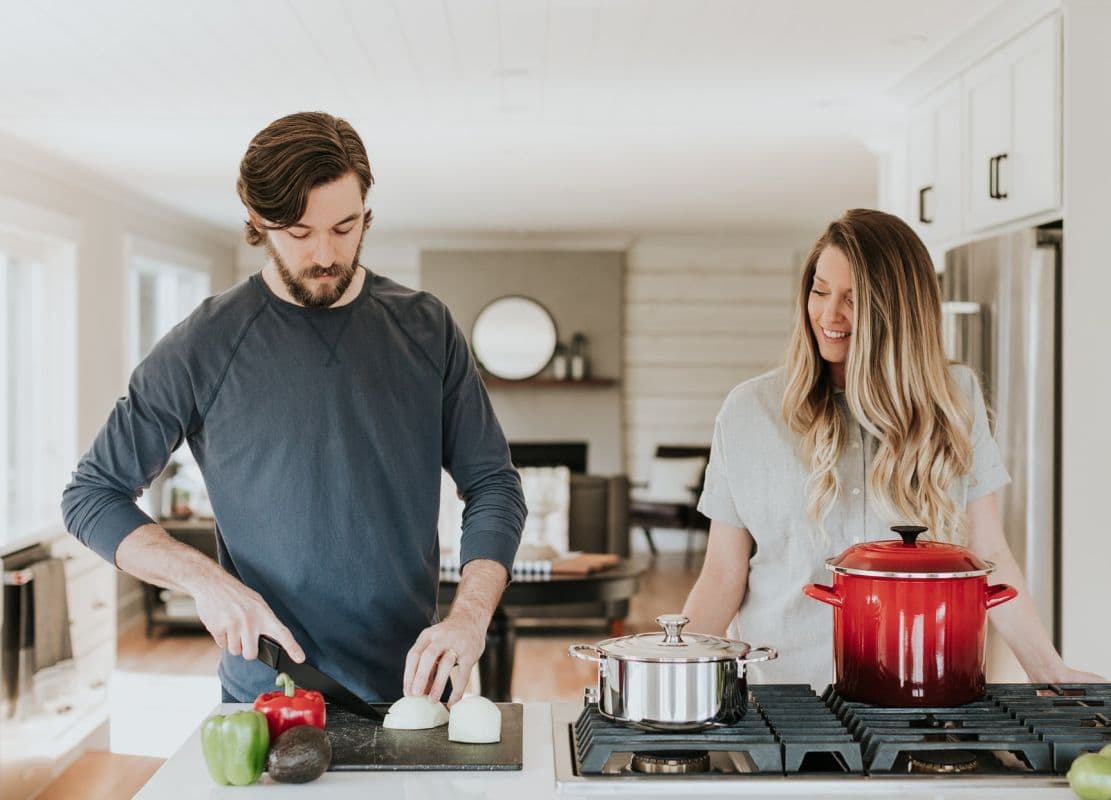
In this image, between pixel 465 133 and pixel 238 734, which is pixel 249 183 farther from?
pixel 465 133

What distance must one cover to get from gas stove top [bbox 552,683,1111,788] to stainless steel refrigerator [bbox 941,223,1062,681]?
6.06 ft

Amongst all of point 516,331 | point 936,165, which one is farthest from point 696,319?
point 936,165

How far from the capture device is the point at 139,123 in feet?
15.9

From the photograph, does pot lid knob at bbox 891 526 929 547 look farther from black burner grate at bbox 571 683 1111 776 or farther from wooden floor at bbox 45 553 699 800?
wooden floor at bbox 45 553 699 800

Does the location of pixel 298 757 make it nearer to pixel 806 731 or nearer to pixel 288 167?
pixel 806 731

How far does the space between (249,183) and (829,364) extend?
3.07ft

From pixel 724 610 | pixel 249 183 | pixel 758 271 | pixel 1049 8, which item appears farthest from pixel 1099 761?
pixel 758 271

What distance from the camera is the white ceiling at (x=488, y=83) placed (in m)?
3.39

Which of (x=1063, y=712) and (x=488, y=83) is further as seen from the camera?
(x=488, y=83)

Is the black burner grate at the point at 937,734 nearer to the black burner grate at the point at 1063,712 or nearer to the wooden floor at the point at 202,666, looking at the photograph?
the black burner grate at the point at 1063,712

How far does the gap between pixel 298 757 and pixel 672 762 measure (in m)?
0.41

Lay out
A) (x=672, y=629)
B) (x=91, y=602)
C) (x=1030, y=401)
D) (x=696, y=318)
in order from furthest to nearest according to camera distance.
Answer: (x=696, y=318) < (x=91, y=602) < (x=1030, y=401) < (x=672, y=629)

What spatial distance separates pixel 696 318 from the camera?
9.95 m

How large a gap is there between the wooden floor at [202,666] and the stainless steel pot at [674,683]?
130 inches
